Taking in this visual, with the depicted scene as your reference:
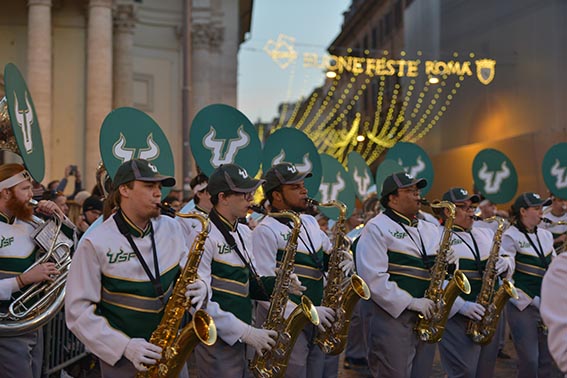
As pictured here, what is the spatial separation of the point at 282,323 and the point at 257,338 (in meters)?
0.63

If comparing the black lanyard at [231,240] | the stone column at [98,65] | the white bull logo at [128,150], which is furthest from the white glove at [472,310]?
the stone column at [98,65]

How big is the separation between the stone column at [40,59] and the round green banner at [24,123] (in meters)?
19.8

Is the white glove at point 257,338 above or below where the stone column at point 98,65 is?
→ below

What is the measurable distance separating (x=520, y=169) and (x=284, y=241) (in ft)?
56.0

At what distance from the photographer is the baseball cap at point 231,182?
6.44m

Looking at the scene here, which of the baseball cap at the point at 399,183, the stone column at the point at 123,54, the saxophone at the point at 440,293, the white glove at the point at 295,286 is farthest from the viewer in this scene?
the stone column at the point at 123,54

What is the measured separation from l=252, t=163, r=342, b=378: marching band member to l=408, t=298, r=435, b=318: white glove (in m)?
0.71

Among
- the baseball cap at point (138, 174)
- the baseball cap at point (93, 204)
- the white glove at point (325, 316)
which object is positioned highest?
the baseball cap at point (138, 174)

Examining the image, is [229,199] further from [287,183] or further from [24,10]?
[24,10]

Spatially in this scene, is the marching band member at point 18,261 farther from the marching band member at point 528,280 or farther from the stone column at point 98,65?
the stone column at point 98,65

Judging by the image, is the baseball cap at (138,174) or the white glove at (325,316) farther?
the white glove at (325,316)

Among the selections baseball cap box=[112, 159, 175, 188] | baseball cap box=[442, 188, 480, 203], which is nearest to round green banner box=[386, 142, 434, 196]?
baseball cap box=[442, 188, 480, 203]

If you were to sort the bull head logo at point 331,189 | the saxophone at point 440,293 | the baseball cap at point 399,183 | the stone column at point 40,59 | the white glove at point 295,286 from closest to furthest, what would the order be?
the white glove at point 295,286 < the saxophone at point 440,293 < the baseball cap at point 399,183 < the bull head logo at point 331,189 < the stone column at point 40,59

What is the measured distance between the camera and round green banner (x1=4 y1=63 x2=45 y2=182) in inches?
267
